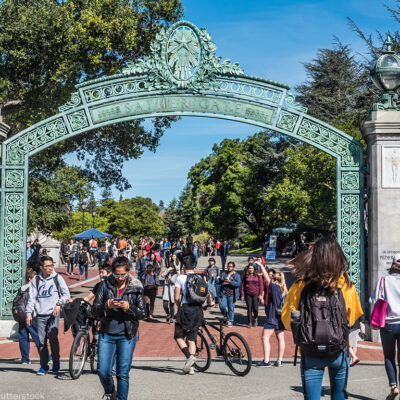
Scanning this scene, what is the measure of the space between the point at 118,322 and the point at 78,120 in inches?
278

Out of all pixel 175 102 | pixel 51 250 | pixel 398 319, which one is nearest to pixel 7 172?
pixel 175 102

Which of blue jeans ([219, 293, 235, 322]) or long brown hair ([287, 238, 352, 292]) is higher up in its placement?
long brown hair ([287, 238, 352, 292])

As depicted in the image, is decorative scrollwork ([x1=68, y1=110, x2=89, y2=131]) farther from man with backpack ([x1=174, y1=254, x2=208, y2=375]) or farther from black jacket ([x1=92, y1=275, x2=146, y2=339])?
black jacket ([x1=92, y1=275, x2=146, y2=339])

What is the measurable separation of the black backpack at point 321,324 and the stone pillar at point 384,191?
22.9ft

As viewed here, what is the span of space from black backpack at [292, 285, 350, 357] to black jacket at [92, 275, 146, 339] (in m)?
2.03

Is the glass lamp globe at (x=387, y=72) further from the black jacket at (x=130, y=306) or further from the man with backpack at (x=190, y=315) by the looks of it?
the black jacket at (x=130, y=306)

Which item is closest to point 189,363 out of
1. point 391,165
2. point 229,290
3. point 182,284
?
point 182,284

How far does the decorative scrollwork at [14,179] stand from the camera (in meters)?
12.2

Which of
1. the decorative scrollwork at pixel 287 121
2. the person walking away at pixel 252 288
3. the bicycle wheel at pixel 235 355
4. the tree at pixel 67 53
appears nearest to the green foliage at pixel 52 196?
the tree at pixel 67 53

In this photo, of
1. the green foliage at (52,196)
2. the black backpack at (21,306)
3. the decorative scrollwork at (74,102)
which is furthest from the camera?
the green foliage at (52,196)

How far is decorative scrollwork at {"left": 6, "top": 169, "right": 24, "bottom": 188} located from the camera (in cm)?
1220

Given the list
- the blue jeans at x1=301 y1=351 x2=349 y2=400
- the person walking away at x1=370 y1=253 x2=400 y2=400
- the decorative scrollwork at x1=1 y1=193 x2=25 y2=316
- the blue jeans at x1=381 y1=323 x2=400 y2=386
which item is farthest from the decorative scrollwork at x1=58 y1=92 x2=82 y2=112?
the blue jeans at x1=301 y1=351 x2=349 y2=400

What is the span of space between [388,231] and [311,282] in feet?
23.7

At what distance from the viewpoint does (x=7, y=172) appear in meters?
12.2
